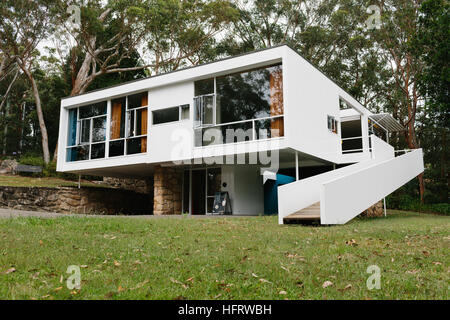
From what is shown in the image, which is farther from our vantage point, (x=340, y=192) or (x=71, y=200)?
(x=71, y=200)

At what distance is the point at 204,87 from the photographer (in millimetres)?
13703

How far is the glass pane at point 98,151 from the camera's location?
52.1ft

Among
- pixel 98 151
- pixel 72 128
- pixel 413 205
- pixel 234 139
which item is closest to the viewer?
pixel 234 139

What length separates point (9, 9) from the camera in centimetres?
2152

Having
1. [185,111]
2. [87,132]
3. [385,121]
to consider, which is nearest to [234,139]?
[185,111]

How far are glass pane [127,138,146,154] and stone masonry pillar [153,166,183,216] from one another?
100 cm

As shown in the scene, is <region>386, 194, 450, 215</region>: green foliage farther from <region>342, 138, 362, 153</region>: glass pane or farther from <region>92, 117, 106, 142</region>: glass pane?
<region>92, 117, 106, 142</region>: glass pane

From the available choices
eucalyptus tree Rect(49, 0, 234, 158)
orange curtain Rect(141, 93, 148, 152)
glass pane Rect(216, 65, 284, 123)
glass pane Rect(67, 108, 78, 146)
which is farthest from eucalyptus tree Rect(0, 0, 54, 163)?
glass pane Rect(216, 65, 284, 123)

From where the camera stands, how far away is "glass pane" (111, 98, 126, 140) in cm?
1545

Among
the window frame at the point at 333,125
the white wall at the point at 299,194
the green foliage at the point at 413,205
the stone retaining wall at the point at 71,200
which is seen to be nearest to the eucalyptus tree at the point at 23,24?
the stone retaining wall at the point at 71,200

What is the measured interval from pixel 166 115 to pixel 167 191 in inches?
118

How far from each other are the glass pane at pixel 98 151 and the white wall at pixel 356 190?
1036 cm

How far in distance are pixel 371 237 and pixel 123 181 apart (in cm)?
1641

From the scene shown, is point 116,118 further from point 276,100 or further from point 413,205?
point 413,205
